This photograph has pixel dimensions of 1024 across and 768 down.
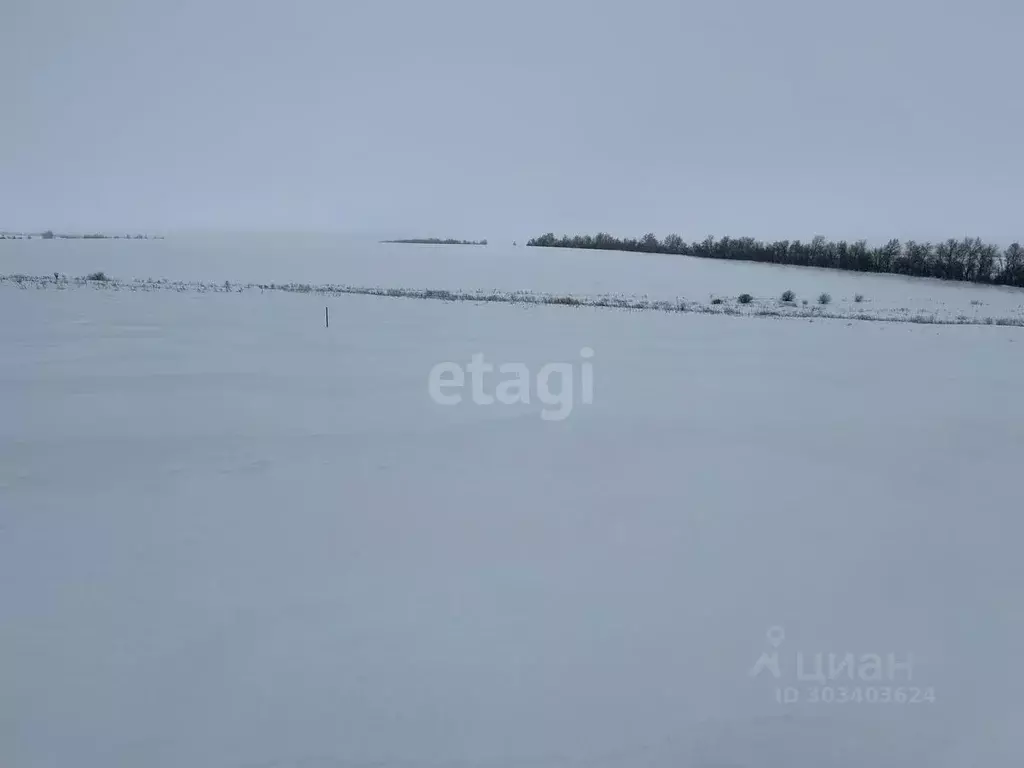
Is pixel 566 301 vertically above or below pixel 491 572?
above

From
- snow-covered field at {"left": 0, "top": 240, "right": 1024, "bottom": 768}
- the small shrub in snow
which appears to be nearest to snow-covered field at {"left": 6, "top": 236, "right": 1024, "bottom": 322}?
the small shrub in snow

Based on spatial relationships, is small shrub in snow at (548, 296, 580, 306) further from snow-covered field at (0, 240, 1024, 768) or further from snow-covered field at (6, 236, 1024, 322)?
snow-covered field at (0, 240, 1024, 768)

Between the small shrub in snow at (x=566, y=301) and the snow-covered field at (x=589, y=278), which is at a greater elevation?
the snow-covered field at (x=589, y=278)

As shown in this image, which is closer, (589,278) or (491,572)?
(491,572)

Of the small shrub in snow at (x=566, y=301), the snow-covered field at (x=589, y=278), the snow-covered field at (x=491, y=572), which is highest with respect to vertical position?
the snow-covered field at (x=589, y=278)

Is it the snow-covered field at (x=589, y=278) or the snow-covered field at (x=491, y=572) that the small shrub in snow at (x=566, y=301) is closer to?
the snow-covered field at (x=589, y=278)

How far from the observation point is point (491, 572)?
3.80m

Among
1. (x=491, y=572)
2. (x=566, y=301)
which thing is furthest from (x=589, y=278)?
(x=491, y=572)

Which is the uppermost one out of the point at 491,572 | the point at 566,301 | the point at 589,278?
the point at 589,278

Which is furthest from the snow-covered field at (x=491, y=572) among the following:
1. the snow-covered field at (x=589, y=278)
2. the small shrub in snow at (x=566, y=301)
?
the snow-covered field at (x=589, y=278)

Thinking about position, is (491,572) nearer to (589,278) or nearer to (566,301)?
(566,301)

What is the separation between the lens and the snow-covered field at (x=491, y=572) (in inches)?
101

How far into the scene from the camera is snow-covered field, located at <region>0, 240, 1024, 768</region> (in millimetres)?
2574

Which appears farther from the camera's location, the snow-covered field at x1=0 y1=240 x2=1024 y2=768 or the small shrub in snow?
the small shrub in snow
